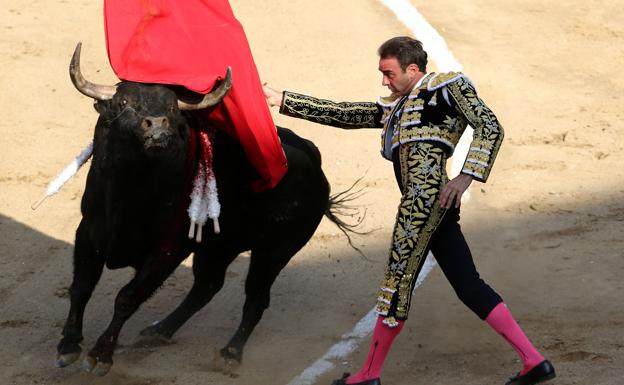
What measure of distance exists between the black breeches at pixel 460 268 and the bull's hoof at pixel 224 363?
1.24m

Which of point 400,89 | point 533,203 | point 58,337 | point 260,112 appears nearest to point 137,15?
point 260,112

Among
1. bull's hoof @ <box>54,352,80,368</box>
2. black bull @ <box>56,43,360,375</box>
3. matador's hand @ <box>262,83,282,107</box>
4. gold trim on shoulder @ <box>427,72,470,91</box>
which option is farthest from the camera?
matador's hand @ <box>262,83,282,107</box>

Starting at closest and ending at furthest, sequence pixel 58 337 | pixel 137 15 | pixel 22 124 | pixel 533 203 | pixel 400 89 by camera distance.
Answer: pixel 400 89 → pixel 137 15 → pixel 58 337 → pixel 533 203 → pixel 22 124

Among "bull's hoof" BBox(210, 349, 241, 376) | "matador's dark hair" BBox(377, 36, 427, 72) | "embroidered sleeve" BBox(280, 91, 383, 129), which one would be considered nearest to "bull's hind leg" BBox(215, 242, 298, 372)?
"bull's hoof" BBox(210, 349, 241, 376)

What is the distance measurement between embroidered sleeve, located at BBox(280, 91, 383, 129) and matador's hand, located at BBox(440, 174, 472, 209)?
23.4 inches

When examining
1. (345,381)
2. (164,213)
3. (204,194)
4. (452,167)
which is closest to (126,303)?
(164,213)

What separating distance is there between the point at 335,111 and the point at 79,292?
1.41 meters

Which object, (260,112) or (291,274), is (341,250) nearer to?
(291,274)

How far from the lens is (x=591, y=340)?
5.57 m

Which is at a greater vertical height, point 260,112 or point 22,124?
point 260,112

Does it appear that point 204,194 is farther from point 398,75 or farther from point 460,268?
point 460,268

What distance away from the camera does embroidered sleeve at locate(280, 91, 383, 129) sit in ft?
17.1

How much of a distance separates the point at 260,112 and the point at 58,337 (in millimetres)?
1508

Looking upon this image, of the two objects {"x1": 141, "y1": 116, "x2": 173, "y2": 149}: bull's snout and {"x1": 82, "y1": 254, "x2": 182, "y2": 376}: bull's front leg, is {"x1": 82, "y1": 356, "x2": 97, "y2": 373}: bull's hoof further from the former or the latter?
{"x1": 141, "y1": 116, "x2": 173, "y2": 149}: bull's snout
